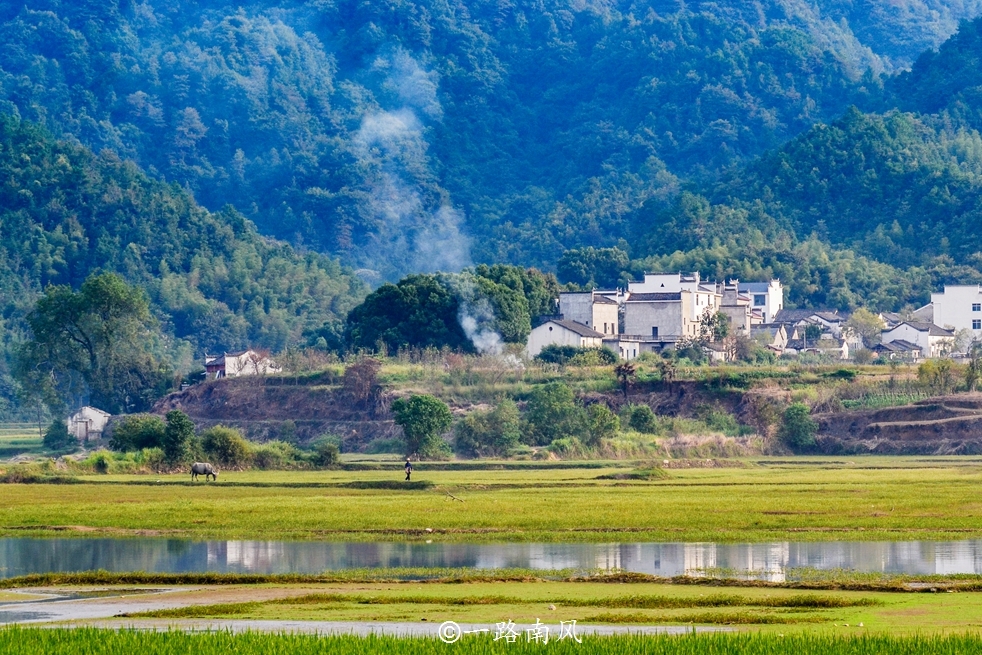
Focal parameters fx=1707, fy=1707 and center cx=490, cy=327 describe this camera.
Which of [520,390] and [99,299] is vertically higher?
[99,299]

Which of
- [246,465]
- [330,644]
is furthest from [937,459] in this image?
[330,644]

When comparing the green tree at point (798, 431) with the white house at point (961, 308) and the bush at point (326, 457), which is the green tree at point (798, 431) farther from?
the white house at point (961, 308)

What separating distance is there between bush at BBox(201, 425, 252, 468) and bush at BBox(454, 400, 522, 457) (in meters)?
13.2

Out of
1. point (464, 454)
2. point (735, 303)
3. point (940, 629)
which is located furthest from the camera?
point (735, 303)

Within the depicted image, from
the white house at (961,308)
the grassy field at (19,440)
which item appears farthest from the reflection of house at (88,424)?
the white house at (961,308)

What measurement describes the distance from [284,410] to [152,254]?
7965cm

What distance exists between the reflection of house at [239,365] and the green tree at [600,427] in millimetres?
31665

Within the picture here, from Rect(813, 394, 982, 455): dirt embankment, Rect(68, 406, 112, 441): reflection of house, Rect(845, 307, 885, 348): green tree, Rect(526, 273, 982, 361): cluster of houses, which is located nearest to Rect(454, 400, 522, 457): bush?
Rect(813, 394, 982, 455): dirt embankment

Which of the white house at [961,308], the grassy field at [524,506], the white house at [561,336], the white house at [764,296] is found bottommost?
the grassy field at [524,506]

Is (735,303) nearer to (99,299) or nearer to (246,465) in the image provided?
(99,299)

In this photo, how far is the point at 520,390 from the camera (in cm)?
9594

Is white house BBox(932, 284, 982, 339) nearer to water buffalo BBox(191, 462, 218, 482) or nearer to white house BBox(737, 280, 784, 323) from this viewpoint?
white house BBox(737, 280, 784, 323)

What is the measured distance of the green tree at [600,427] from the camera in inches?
3349

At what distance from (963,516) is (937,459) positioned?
31.9 metres
